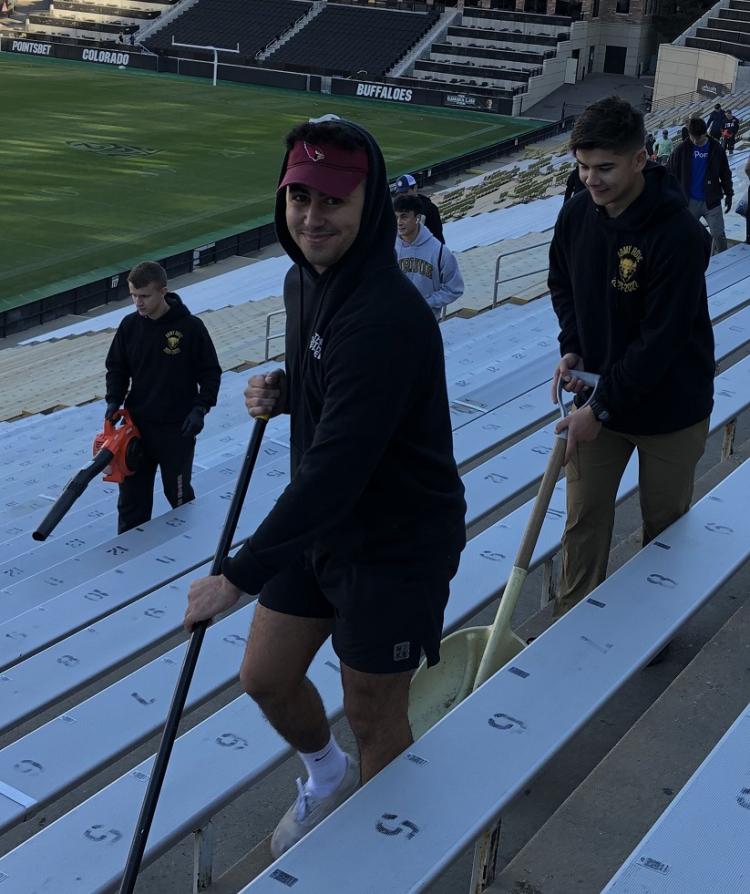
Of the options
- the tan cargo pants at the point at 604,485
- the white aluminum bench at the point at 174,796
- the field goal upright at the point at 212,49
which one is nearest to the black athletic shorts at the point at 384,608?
the white aluminum bench at the point at 174,796

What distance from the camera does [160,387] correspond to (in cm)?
652

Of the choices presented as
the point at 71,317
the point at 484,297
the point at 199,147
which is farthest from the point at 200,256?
the point at 199,147

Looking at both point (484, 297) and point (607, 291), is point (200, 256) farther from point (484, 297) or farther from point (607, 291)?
point (607, 291)

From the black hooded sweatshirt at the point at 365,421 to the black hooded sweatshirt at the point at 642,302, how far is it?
1.16 metres

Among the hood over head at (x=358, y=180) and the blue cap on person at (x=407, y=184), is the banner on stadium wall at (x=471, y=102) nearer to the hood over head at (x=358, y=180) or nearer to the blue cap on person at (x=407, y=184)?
the blue cap on person at (x=407, y=184)

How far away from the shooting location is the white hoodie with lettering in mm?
7594

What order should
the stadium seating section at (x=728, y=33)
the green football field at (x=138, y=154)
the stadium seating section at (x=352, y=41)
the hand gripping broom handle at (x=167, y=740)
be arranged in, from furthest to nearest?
the stadium seating section at (x=352, y=41), the stadium seating section at (x=728, y=33), the green football field at (x=138, y=154), the hand gripping broom handle at (x=167, y=740)

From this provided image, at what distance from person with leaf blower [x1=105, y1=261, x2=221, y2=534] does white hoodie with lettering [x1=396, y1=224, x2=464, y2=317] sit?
1.61 meters

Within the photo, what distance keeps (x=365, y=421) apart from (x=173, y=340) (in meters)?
4.11

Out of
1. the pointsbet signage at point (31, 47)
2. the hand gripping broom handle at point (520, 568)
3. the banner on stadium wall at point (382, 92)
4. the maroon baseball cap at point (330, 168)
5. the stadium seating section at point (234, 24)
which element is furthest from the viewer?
the stadium seating section at point (234, 24)

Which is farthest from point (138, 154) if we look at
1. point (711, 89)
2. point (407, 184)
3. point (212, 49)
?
point (407, 184)

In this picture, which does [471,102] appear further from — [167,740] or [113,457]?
[167,740]

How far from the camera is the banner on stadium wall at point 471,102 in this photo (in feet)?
145

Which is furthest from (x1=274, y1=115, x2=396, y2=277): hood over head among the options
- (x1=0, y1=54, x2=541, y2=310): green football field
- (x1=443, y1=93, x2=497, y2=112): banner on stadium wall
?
(x1=443, y1=93, x2=497, y2=112): banner on stadium wall
